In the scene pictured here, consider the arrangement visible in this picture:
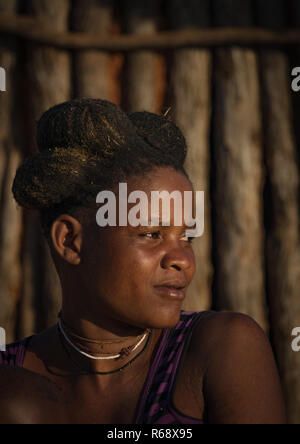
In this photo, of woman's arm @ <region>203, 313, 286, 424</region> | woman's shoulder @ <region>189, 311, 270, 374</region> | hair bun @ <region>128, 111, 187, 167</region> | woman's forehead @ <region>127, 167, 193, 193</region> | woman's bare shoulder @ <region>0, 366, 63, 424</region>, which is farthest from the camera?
hair bun @ <region>128, 111, 187, 167</region>

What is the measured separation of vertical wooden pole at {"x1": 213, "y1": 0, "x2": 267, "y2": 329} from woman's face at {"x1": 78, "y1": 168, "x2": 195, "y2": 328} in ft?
5.06

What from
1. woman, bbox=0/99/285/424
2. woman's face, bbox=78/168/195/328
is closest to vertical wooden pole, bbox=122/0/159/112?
woman, bbox=0/99/285/424

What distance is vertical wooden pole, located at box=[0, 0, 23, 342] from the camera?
357cm

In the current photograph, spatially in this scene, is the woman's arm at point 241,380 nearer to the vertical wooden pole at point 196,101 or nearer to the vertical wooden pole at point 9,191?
the vertical wooden pole at point 196,101

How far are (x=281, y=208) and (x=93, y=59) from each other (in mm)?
1779

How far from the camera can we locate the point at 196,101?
3619mm

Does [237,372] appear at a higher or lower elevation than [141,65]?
lower

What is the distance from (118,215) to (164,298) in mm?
373

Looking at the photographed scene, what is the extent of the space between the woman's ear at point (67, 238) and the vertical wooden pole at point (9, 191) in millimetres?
1540

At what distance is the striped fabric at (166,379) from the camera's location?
71.9 inches

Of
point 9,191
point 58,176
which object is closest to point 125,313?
point 58,176

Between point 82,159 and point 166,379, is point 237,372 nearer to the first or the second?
point 166,379

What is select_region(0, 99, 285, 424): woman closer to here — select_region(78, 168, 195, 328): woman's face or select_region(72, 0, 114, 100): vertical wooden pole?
select_region(78, 168, 195, 328): woman's face

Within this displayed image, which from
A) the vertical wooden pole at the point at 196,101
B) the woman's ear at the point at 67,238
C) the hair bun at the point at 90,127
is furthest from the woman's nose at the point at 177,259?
the vertical wooden pole at the point at 196,101
